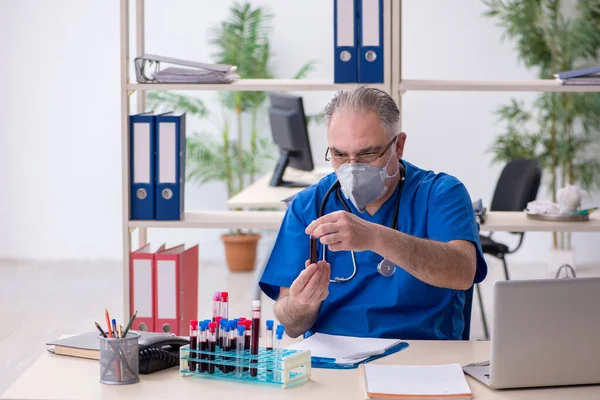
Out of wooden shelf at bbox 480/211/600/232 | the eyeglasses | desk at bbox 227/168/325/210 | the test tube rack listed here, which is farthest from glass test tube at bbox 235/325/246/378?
desk at bbox 227/168/325/210

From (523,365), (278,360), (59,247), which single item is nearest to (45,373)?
(278,360)

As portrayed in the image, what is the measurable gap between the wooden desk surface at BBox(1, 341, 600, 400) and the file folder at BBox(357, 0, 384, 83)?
4.51 ft

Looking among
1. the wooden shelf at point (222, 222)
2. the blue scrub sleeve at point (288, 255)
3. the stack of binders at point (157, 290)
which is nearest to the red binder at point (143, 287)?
the stack of binders at point (157, 290)

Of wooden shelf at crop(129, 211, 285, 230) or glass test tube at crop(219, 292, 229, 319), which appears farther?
wooden shelf at crop(129, 211, 285, 230)

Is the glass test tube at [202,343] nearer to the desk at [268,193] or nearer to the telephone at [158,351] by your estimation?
the telephone at [158,351]

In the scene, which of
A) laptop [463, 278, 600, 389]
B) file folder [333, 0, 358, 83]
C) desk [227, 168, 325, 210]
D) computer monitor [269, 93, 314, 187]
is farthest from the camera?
computer monitor [269, 93, 314, 187]

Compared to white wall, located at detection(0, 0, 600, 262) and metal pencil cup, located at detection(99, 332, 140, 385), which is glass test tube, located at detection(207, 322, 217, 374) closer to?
metal pencil cup, located at detection(99, 332, 140, 385)

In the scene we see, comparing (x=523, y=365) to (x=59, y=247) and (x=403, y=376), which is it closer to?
(x=403, y=376)

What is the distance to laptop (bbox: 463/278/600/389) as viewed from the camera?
1587 mm

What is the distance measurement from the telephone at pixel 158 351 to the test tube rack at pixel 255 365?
0.05 metres

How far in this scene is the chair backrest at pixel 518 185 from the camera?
4355 mm

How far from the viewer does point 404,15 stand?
20.6 ft

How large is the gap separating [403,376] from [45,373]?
2.35 feet

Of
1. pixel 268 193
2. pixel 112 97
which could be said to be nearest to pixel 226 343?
pixel 268 193
